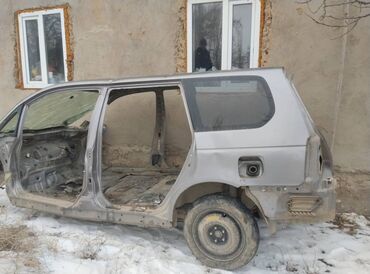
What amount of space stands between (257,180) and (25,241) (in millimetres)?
2439

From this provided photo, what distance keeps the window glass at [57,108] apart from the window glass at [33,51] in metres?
2.47

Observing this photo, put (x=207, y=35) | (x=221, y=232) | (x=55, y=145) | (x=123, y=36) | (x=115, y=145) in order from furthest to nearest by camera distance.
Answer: (x=115, y=145) → (x=123, y=36) → (x=207, y=35) → (x=55, y=145) → (x=221, y=232)

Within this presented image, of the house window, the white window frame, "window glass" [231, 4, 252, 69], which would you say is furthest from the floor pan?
the white window frame

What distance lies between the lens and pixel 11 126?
13.4 feet

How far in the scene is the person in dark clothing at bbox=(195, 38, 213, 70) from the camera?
5.25m

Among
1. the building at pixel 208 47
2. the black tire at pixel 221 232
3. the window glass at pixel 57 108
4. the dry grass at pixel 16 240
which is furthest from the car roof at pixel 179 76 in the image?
the building at pixel 208 47

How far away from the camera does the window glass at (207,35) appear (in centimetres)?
514

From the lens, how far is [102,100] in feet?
11.8

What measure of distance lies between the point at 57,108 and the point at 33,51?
9.43 feet

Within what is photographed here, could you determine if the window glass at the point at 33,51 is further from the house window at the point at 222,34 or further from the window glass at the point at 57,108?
the house window at the point at 222,34

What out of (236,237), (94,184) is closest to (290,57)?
(236,237)

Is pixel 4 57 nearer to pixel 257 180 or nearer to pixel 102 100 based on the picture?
pixel 102 100

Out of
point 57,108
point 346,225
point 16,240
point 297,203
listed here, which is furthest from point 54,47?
point 346,225

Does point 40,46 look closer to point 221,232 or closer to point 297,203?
point 221,232
